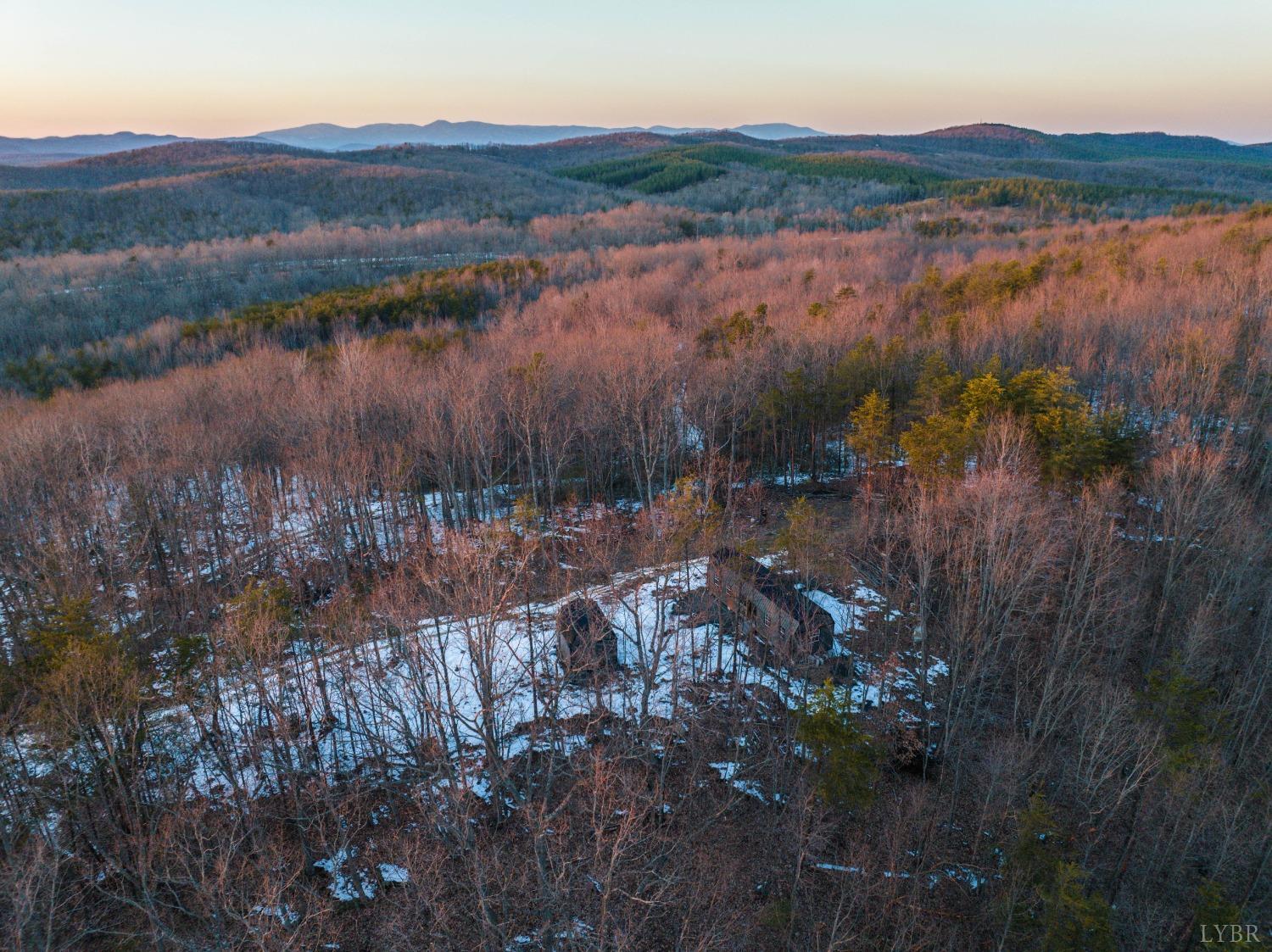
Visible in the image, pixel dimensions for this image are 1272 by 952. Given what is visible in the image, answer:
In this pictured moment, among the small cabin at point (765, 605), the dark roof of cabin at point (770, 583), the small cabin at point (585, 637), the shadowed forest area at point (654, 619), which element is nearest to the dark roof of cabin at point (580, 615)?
the small cabin at point (585, 637)

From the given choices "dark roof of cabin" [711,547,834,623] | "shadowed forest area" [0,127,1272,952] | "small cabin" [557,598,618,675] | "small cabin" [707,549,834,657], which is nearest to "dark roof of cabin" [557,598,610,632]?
"small cabin" [557,598,618,675]

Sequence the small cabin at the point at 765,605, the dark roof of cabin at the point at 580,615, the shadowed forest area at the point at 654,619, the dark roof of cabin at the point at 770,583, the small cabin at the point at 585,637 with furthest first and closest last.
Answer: the dark roof of cabin at the point at 770,583 < the small cabin at the point at 765,605 < the dark roof of cabin at the point at 580,615 < the small cabin at the point at 585,637 < the shadowed forest area at the point at 654,619

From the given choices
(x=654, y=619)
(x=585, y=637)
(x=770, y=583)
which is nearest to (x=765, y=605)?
(x=770, y=583)

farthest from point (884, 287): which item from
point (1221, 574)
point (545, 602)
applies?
point (545, 602)

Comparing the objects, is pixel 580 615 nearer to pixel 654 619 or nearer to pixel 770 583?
pixel 654 619

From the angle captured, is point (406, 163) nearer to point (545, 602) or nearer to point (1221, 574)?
point (545, 602)

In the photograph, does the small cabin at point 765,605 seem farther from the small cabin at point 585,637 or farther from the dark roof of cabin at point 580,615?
the dark roof of cabin at point 580,615
